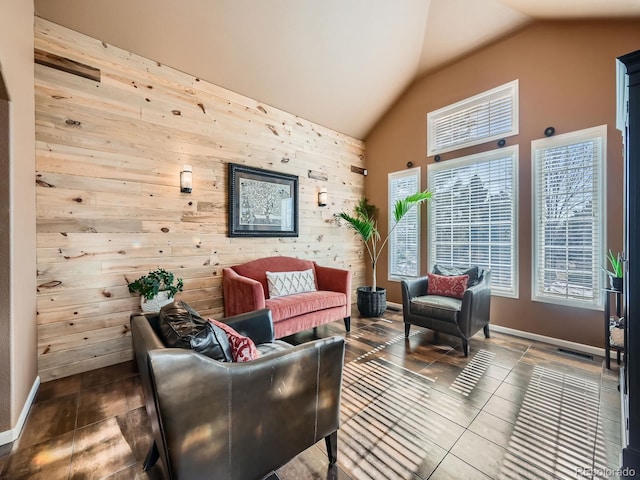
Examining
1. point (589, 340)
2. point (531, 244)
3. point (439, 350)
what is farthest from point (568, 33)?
point (439, 350)

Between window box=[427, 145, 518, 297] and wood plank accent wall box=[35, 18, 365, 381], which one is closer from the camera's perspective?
wood plank accent wall box=[35, 18, 365, 381]

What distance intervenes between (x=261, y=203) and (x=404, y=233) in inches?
94.4

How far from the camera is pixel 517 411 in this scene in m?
1.90

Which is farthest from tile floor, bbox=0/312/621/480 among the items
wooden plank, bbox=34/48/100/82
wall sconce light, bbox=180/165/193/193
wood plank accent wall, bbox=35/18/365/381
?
wooden plank, bbox=34/48/100/82

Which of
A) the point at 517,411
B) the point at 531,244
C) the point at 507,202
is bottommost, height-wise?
the point at 517,411

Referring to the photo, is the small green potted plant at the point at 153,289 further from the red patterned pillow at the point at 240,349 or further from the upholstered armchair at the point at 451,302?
the upholstered armchair at the point at 451,302

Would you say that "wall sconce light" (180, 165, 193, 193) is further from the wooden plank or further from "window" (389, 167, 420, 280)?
"window" (389, 167, 420, 280)

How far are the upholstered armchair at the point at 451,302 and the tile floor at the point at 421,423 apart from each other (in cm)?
32

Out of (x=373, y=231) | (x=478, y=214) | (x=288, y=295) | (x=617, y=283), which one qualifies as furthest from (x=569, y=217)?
(x=288, y=295)

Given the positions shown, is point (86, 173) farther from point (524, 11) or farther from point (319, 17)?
point (524, 11)

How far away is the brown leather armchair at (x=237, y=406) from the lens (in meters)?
A: 0.99

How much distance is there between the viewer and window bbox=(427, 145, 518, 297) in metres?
3.42

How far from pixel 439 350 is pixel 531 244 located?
5.58ft

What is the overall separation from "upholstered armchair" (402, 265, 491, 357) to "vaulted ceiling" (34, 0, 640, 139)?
9.28ft
